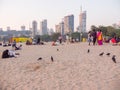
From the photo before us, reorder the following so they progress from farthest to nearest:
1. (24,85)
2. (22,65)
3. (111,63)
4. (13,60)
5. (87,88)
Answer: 1. (13,60)
2. (22,65)
3. (111,63)
4. (24,85)
5. (87,88)

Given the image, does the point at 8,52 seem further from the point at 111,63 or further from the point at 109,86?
the point at 109,86

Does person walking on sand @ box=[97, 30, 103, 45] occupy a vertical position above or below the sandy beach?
above

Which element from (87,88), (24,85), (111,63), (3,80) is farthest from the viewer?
(111,63)

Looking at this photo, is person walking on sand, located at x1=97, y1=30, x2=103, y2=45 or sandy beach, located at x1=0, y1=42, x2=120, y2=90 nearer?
sandy beach, located at x1=0, y1=42, x2=120, y2=90

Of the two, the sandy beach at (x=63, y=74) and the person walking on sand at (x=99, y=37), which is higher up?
the person walking on sand at (x=99, y=37)

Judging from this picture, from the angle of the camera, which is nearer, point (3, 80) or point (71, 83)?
point (71, 83)

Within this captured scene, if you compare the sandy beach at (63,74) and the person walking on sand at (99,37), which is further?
the person walking on sand at (99,37)

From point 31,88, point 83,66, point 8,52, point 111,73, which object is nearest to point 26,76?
point 31,88

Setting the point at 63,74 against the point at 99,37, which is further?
the point at 99,37

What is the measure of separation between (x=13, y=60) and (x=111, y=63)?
5238mm

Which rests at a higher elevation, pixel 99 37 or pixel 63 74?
pixel 99 37

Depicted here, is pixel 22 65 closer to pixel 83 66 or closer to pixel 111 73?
pixel 83 66

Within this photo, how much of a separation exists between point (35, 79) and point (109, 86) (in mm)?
2928

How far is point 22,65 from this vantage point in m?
13.8
